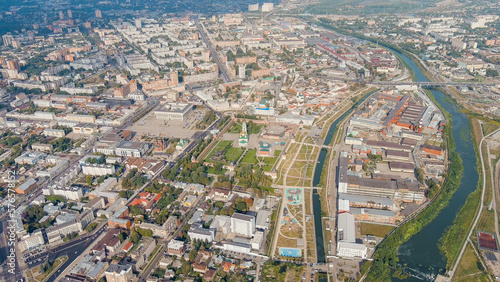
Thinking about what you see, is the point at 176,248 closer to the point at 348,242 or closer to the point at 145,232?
the point at 145,232

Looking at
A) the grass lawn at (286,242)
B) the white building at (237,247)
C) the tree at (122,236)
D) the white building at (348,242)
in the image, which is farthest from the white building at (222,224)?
the white building at (348,242)

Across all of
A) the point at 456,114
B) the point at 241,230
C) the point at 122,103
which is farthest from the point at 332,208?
the point at 122,103

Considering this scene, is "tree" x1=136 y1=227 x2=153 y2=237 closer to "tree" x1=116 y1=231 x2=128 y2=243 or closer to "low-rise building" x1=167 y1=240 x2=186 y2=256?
"tree" x1=116 y1=231 x2=128 y2=243

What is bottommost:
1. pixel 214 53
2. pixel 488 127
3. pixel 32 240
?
pixel 32 240

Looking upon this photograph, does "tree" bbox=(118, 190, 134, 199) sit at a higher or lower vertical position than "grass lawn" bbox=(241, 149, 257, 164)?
lower

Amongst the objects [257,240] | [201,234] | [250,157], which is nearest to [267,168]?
[250,157]

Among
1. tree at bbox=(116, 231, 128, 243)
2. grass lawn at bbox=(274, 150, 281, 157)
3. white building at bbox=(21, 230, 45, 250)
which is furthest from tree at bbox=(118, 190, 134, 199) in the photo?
grass lawn at bbox=(274, 150, 281, 157)

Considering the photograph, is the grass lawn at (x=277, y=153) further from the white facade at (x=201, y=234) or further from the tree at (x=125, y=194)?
the tree at (x=125, y=194)
